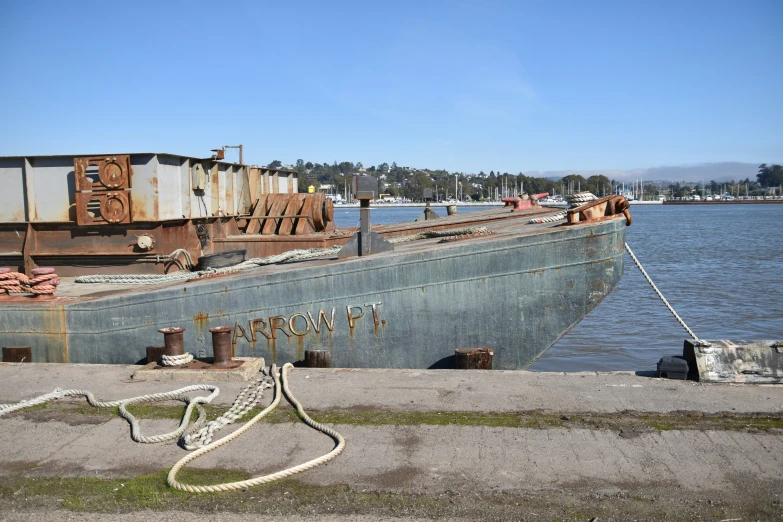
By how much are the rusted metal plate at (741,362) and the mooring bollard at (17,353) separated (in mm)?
7141

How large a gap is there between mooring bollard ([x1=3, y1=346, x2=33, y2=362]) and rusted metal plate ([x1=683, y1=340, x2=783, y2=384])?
23.4ft

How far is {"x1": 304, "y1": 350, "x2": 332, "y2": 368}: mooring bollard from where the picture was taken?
7165 millimetres

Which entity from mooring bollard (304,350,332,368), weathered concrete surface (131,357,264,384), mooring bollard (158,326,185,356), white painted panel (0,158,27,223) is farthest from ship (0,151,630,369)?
white painted panel (0,158,27,223)

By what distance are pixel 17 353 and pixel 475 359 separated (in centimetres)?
519

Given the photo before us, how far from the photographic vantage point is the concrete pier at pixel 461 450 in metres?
3.95

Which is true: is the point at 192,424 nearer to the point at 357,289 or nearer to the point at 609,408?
the point at 357,289

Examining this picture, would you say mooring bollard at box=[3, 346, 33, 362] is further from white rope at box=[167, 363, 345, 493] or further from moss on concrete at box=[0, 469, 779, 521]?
moss on concrete at box=[0, 469, 779, 521]

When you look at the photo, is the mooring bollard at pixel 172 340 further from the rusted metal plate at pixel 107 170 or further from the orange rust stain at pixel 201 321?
the rusted metal plate at pixel 107 170

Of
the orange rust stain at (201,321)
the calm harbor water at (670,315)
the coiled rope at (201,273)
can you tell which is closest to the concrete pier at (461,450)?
the orange rust stain at (201,321)

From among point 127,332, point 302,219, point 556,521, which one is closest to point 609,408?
point 556,521

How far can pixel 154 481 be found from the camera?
14.2ft

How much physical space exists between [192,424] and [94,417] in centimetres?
92

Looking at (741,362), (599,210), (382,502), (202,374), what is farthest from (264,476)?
(599,210)

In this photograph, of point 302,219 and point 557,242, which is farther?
point 302,219
